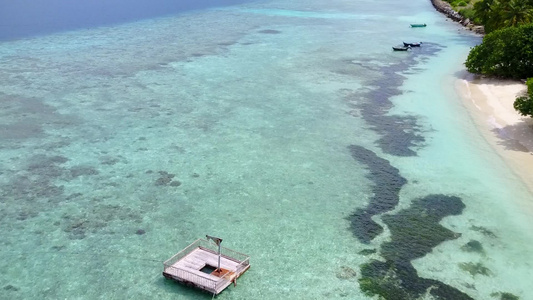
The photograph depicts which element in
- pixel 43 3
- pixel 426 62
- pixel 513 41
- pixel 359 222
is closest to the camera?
pixel 359 222

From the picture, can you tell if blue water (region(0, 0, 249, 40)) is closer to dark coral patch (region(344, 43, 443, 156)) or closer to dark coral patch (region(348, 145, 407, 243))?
dark coral patch (region(344, 43, 443, 156))

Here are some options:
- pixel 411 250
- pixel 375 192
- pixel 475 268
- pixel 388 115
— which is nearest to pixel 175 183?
pixel 375 192

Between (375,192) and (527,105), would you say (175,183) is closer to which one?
(375,192)

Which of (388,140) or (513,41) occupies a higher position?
(513,41)

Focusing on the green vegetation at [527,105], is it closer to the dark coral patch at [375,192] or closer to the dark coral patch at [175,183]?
the dark coral patch at [375,192]

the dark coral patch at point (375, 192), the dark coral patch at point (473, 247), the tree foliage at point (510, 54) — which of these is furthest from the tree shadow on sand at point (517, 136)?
the dark coral patch at point (473, 247)

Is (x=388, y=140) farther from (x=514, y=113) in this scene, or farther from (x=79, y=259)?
(x=79, y=259)

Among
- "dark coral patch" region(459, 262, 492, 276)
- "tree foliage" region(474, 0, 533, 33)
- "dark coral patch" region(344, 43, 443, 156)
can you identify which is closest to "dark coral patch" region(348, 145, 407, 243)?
"dark coral patch" region(344, 43, 443, 156)

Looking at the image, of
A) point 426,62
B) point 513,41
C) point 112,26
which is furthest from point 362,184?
point 112,26
